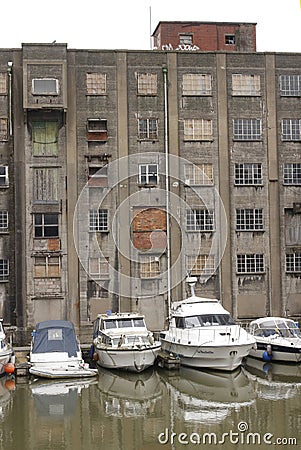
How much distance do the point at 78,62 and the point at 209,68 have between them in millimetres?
7739

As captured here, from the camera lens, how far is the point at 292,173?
145ft

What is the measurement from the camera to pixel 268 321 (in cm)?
3781

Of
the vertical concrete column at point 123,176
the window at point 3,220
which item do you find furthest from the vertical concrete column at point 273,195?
the window at point 3,220

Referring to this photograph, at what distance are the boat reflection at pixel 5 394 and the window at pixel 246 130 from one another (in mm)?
20163

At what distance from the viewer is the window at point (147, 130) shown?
43.1 m

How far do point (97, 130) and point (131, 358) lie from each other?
15.2 meters

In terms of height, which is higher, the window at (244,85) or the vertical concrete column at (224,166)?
the window at (244,85)

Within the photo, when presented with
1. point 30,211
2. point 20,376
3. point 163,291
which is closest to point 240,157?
point 163,291

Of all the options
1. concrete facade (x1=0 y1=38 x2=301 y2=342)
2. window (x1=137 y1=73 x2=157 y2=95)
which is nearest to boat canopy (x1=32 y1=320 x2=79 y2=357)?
concrete facade (x1=0 y1=38 x2=301 y2=342)

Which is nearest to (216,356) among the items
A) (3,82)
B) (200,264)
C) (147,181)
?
(200,264)

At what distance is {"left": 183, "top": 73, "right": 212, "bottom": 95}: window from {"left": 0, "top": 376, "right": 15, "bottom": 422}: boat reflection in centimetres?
2036

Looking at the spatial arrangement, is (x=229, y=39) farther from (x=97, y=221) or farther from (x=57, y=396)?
(x=57, y=396)

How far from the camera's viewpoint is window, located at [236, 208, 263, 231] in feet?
142

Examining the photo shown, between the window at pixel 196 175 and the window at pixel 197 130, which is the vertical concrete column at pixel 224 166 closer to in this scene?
the window at pixel 197 130
